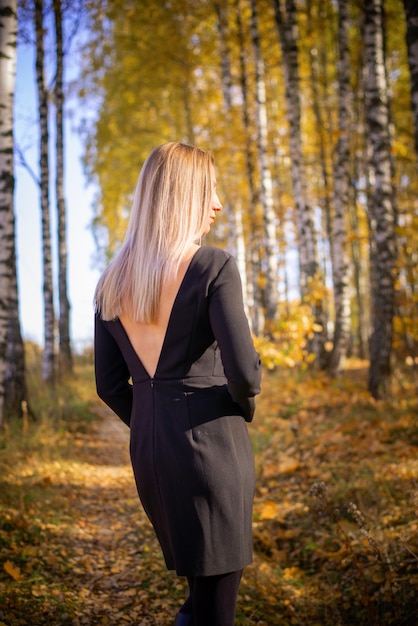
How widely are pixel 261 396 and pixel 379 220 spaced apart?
3477 millimetres

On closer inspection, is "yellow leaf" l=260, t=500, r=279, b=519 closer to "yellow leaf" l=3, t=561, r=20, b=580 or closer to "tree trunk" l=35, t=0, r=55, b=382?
"yellow leaf" l=3, t=561, r=20, b=580

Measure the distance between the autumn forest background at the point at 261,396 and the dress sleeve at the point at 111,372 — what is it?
1.52 meters

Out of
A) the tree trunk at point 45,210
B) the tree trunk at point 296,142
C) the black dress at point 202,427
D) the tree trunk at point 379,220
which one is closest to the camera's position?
the black dress at point 202,427

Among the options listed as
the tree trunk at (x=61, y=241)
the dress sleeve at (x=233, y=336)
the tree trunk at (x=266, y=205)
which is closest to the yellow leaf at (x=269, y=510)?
the dress sleeve at (x=233, y=336)

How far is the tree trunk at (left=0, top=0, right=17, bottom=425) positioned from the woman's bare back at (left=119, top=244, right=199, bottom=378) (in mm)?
3783

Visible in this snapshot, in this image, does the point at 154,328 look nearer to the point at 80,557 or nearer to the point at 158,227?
the point at 158,227

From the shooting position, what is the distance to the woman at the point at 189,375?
2.11 metres

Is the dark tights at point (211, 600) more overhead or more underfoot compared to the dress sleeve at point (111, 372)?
more underfoot

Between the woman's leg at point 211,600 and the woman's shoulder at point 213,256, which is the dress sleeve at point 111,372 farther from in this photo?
the woman's leg at point 211,600

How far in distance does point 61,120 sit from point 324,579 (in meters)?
11.7

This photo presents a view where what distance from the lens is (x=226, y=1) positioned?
46.9 feet

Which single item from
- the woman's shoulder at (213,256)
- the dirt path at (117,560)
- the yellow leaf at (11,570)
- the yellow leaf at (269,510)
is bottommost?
the dirt path at (117,560)

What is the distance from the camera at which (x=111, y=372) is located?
2494 mm

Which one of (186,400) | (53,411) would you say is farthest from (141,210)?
(53,411)
